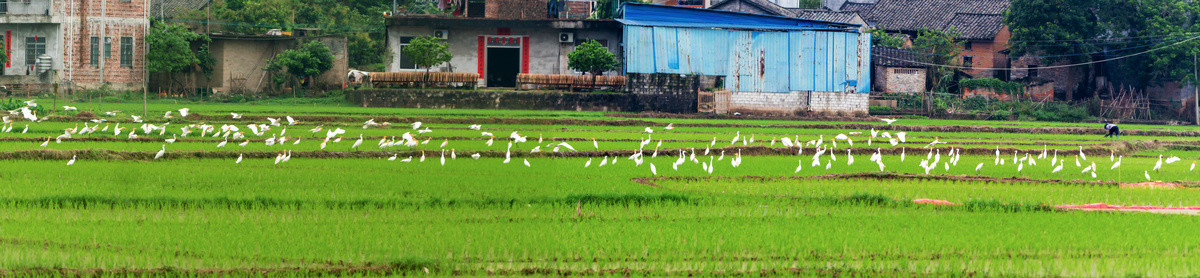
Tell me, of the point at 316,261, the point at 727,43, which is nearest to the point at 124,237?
the point at 316,261

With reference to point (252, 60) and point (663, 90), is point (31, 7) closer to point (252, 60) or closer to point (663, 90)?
point (252, 60)

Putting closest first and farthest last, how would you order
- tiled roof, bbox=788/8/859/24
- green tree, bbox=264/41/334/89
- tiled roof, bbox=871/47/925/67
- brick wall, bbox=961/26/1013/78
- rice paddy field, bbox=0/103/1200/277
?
rice paddy field, bbox=0/103/1200/277 < green tree, bbox=264/41/334/89 < tiled roof, bbox=871/47/925/67 < brick wall, bbox=961/26/1013/78 < tiled roof, bbox=788/8/859/24

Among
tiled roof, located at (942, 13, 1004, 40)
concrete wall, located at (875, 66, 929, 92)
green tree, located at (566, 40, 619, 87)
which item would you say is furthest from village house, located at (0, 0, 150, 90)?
tiled roof, located at (942, 13, 1004, 40)

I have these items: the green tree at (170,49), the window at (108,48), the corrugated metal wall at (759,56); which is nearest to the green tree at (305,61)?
the green tree at (170,49)

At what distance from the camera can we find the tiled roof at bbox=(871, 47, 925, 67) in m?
44.0

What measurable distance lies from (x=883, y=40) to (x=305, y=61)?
24.8m

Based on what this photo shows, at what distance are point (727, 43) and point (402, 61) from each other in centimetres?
1210

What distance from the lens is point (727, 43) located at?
3803 centimetres

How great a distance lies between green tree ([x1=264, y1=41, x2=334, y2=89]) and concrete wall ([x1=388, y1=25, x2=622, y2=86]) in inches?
95.5

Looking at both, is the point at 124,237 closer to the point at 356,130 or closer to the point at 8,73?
the point at 356,130

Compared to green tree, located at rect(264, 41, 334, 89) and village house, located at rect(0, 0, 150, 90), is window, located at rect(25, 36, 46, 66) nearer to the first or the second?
village house, located at rect(0, 0, 150, 90)

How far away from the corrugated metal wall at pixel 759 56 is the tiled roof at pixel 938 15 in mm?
11452

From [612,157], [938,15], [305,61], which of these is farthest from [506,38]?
[938,15]

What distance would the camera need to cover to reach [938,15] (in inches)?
2025
